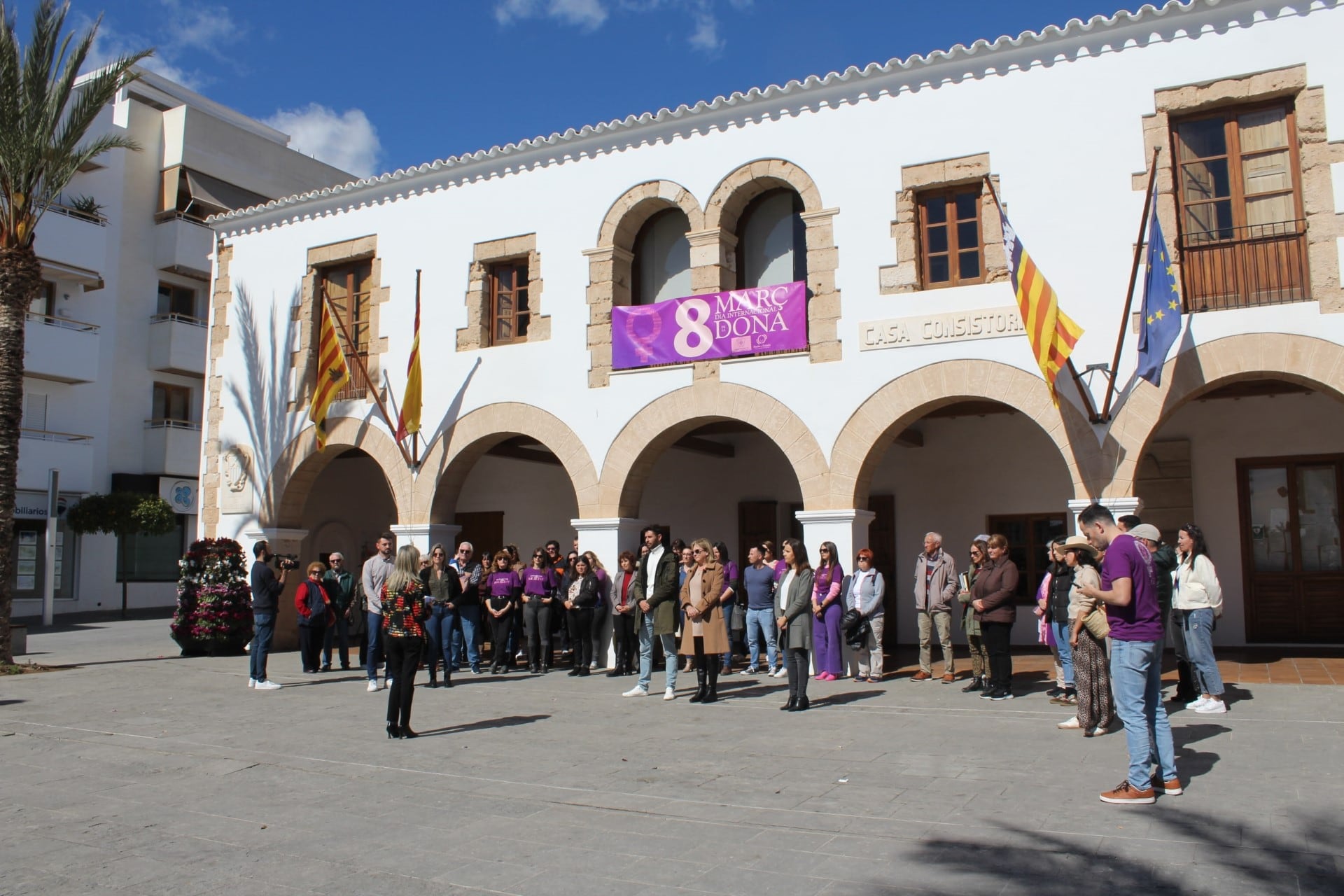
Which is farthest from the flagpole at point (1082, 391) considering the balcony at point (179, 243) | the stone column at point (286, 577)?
the balcony at point (179, 243)

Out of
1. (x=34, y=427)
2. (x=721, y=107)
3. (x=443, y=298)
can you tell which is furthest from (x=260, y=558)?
(x=34, y=427)

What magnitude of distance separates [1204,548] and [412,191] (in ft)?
37.5

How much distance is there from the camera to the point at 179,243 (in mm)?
29078

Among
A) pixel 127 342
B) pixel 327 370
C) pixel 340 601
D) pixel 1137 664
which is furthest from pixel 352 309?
pixel 127 342

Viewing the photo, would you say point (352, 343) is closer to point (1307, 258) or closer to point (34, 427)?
point (1307, 258)

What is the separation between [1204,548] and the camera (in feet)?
30.3

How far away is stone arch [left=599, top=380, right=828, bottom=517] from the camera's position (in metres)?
12.2

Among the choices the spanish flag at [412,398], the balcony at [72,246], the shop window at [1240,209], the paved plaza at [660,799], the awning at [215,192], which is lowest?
the paved plaza at [660,799]

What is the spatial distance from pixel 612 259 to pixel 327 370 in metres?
4.34

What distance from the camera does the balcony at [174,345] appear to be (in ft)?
94.5

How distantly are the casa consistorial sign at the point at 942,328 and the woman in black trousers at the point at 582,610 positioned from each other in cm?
415

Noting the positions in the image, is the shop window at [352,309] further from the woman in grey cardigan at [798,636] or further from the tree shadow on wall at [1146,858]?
the tree shadow on wall at [1146,858]

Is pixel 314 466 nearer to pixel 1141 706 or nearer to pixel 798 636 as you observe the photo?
pixel 798 636

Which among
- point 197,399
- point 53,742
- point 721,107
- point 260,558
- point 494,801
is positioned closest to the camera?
point 494,801
